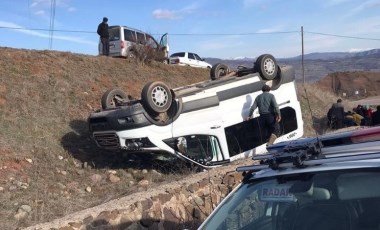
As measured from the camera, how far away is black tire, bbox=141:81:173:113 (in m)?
9.23

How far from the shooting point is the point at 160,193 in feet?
21.2

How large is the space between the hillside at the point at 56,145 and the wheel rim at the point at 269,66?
1410mm

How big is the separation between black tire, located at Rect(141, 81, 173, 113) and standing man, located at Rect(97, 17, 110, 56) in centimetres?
1138

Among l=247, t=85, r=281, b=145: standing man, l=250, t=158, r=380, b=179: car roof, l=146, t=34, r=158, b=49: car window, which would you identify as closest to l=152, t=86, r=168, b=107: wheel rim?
l=247, t=85, r=281, b=145: standing man

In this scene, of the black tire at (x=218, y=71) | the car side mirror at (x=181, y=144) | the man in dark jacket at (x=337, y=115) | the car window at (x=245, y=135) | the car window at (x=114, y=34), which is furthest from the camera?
the car window at (x=114, y=34)

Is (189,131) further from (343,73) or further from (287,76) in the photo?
(343,73)

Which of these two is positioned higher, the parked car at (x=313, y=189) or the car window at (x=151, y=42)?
the car window at (x=151, y=42)

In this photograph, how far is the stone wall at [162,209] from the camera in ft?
18.5

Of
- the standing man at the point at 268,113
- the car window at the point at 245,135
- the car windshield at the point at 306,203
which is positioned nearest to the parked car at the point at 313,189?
the car windshield at the point at 306,203

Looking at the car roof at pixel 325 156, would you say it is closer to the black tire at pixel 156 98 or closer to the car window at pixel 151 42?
the black tire at pixel 156 98

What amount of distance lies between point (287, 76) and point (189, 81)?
8986 mm

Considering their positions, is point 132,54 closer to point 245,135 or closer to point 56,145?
point 56,145

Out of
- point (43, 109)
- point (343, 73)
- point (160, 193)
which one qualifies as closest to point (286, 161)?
point (160, 193)

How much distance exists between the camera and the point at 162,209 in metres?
6.35
